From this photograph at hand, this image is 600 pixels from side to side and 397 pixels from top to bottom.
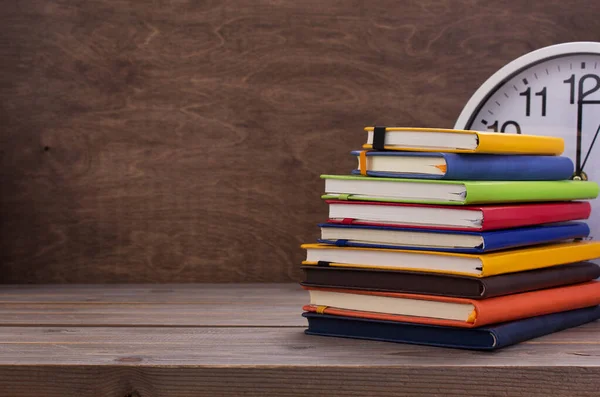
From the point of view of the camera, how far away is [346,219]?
3.84 feet

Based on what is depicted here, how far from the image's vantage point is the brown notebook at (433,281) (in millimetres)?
1062

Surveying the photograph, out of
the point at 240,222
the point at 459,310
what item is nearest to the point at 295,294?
the point at 240,222

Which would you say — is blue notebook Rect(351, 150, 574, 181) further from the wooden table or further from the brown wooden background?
the brown wooden background

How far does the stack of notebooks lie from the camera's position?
1073 millimetres

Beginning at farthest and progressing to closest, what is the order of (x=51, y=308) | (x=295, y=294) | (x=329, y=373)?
(x=295, y=294)
(x=51, y=308)
(x=329, y=373)

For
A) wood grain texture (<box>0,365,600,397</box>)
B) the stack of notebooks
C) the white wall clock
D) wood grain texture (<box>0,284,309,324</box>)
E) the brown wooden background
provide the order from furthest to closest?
the brown wooden background < the white wall clock < wood grain texture (<box>0,284,309,324</box>) < the stack of notebooks < wood grain texture (<box>0,365,600,397</box>)

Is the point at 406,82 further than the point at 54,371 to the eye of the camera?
Yes

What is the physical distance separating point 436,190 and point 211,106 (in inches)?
31.5

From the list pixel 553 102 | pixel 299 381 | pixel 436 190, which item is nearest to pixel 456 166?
pixel 436 190

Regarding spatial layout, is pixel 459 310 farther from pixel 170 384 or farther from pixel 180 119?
pixel 180 119

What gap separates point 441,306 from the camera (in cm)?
108

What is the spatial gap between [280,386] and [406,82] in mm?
954

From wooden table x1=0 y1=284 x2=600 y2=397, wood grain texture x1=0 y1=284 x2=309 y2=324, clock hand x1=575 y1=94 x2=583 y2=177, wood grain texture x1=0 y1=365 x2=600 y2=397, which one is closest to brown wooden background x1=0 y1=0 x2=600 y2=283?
wood grain texture x1=0 y1=284 x2=309 y2=324

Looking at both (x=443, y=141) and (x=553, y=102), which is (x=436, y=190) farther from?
(x=553, y=102)
